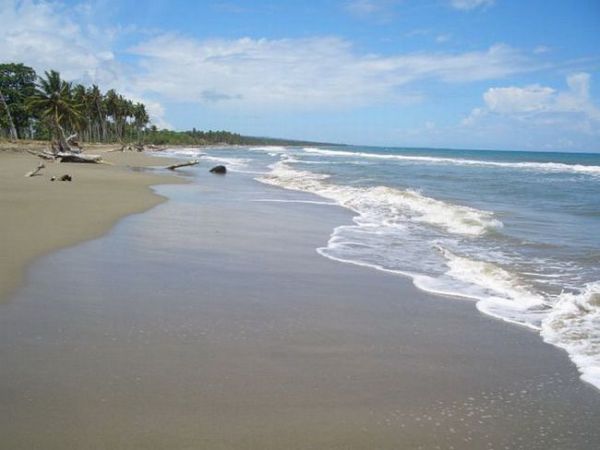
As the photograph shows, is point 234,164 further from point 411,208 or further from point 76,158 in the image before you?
point 411,208

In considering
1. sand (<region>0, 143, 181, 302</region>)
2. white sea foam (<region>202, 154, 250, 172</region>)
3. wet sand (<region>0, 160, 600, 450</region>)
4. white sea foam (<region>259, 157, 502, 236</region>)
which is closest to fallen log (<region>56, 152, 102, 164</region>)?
white sea foam (<region>202, 154, 250, 172</region>)


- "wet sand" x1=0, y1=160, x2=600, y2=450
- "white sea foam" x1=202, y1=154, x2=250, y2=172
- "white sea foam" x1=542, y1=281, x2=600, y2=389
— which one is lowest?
"wet sand" x1=0, y1=160, x2=600, y2=450

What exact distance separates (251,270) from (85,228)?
4493 mm

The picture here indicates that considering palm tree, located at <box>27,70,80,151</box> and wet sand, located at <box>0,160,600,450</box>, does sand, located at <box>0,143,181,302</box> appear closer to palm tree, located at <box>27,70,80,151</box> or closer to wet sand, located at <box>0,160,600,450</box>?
wet sand, located at <box>0,160,600,450</box>

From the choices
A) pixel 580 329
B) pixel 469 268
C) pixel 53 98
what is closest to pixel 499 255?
pixel 469 268

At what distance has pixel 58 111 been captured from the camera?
44969 millimetres

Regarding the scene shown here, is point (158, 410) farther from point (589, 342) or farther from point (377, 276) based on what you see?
point (377, 276)

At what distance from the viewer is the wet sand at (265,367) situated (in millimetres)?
3328

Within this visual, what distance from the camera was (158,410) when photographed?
3.49 m

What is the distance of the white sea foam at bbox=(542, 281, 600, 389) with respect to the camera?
4.61 metres

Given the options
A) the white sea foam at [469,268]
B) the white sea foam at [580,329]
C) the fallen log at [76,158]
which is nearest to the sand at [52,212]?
the white sea foam at [469,268]

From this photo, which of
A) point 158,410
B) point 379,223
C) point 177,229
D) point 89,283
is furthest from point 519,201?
point 158,410

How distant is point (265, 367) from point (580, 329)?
3.53m

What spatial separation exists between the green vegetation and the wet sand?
34.8 meters
